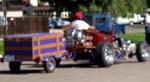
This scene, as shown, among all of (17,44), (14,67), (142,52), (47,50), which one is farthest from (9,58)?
(142,52)

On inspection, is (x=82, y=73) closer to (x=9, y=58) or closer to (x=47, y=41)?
(x=47, y=41)

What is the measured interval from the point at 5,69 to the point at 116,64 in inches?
146

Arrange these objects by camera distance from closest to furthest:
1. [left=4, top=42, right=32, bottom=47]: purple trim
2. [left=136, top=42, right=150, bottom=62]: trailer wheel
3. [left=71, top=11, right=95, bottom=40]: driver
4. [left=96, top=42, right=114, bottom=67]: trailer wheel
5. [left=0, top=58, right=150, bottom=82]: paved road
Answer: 1. [left=0, top=58, right=150, bottom=82]: paved road
2. [left=4, top=42, right=32, bottom=47]: purple trim
3. [left=96, top=42, right=114, bottom=67]: trailer wheel
4. [left=71, top=11, right=95, bottom=40]: driver
5. [left=136, top=42, right=150, bottom=62]: trailer wheel

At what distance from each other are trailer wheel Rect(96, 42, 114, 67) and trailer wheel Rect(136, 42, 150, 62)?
1784 mm

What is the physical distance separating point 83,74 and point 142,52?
14.0 feet

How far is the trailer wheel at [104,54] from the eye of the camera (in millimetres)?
17297

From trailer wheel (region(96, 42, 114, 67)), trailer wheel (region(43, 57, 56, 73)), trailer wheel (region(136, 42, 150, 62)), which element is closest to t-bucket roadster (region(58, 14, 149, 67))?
trailer wheel (region(96, 42, 114, 67))

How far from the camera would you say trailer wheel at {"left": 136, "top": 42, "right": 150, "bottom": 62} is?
1917cm

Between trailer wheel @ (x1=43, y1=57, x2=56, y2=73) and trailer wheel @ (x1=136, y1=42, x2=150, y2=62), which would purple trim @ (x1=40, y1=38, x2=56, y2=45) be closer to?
trailer wheel @ (x1=43, y1=57, x2=56, y2=73)

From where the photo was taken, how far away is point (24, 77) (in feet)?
49.2

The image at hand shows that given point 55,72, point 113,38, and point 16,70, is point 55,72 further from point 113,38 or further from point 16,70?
point 113,38

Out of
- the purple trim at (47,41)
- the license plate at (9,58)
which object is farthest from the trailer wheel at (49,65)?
Answer: the license plate at (9,58)

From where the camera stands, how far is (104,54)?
17344 mm

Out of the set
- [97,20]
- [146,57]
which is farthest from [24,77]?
[97,20]
